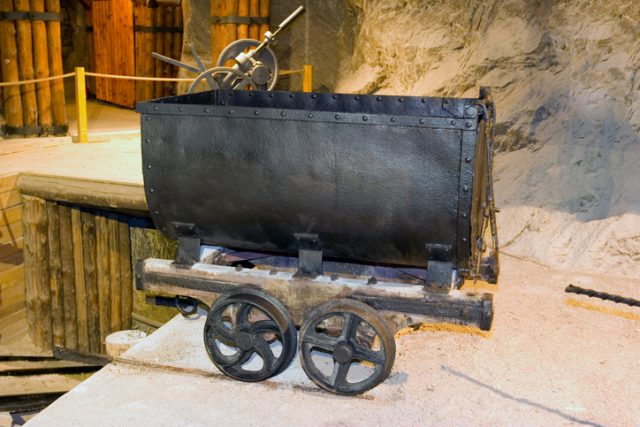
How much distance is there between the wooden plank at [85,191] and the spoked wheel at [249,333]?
9.14ft

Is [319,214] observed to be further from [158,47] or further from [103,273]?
[158,47]

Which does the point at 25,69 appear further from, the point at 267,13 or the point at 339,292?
the point at 339,292

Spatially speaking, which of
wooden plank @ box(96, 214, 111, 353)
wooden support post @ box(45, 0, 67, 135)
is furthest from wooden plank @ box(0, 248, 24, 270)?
wooden support post @ box(45, 0, 67, 135)

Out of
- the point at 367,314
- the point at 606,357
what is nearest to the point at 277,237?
the point at 367,314

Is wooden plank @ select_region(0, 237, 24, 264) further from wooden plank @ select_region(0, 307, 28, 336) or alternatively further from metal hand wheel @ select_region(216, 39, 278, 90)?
metal hand wheel @ select_region(216, 39, 278, 90)

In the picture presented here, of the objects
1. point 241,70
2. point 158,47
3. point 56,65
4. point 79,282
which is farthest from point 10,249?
point 158,47

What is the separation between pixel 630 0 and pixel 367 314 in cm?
418

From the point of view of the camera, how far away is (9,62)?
8688 mm

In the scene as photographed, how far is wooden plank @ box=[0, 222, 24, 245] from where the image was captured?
6461mm

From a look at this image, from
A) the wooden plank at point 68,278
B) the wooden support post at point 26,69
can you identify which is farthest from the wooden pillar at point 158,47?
the wooden plank at point 68,278

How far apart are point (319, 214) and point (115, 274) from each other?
13.7 feet

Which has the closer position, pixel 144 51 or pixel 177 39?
pixel 144 51

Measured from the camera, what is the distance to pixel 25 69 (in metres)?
8.83

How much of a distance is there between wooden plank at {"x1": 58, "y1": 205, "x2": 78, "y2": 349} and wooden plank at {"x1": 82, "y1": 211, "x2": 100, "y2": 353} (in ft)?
0.41
